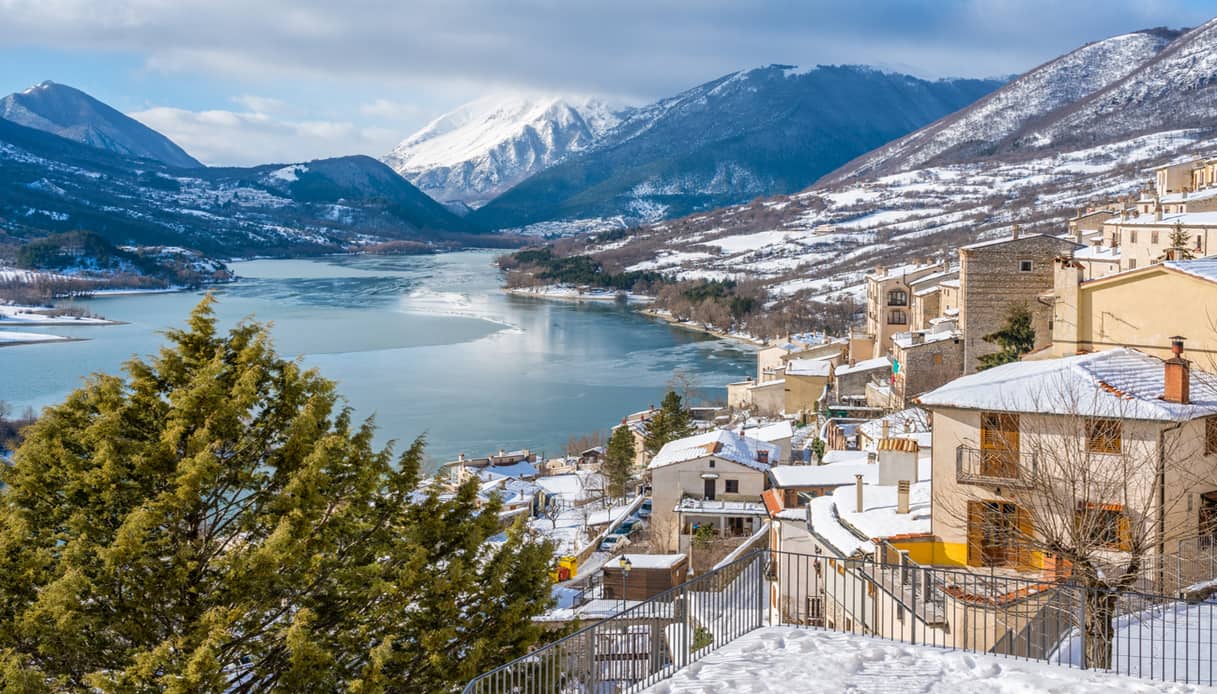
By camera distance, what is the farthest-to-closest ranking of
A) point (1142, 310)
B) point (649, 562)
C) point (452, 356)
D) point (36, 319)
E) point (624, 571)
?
1. point (36, 319)
2. point (452, 356)
3. point (649, 562)
4. point (624, 571)
5. point (1142, 310)

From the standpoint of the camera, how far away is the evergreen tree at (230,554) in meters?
6.37

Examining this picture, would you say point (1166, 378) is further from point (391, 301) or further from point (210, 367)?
point (391, 301)

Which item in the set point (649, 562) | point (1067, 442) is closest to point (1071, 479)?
point (1067, 442)

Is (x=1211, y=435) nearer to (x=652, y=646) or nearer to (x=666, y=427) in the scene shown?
(x=652, y=646)

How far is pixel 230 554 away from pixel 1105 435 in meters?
5.81

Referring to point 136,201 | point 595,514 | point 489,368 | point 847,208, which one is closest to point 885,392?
point 595,514

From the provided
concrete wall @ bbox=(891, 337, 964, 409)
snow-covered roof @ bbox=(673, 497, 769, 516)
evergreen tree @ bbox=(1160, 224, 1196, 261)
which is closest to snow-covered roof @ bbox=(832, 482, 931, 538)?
evergreen tree @ bbox=(1160, 224, 1196, 261)

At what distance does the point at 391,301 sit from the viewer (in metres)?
78.6

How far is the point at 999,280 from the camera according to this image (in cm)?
2166

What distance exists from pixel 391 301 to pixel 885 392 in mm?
57306

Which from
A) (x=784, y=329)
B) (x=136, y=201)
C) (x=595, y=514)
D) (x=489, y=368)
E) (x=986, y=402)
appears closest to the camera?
(x=986, y=402)

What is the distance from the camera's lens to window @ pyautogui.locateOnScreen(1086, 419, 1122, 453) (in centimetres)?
791

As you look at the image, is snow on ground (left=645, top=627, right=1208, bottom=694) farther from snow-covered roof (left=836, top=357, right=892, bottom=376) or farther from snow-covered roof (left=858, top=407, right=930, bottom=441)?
snow-covered roof (left=836, top=357, right=892, bottom=376)

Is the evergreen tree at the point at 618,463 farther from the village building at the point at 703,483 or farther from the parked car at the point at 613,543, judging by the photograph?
the parked car at the point at 613,543
